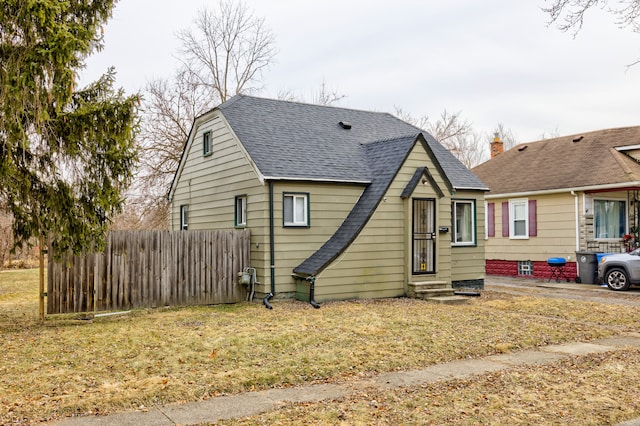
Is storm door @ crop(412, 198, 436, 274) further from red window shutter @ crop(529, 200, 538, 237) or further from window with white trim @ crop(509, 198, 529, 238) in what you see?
window with white trim @ crop(509, 198, 529, 238)

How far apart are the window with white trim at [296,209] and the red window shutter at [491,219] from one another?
12037mm

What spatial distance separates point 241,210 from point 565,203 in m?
12.7

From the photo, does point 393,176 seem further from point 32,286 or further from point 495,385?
point 32,286

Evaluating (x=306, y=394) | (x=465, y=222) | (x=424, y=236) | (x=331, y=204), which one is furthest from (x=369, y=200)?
(x=306, y=394)

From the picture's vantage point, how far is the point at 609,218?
21.2m

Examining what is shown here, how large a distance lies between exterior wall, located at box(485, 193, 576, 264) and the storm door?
25.7 feet

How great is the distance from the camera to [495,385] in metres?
6.93

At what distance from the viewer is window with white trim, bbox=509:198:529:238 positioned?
74.3 feet

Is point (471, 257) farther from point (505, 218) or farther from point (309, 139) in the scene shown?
point (309, 139)

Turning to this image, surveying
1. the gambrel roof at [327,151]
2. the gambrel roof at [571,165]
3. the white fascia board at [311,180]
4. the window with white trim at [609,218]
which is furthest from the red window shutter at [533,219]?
the white fascia board at [311,180]

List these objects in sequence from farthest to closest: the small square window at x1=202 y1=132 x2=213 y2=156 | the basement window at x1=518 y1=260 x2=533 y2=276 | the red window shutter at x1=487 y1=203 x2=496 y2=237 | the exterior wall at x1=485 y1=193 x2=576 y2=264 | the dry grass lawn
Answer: the red window shutter at x1=487 y1=203 x2=496 y2=237, the basement window at x1=518 y1=260 x2=533 y2=276, the exterior wall at x1=485 y1=193 x2=576 y2=264, the small square window at x1=202 y1=132 x2=213 y2=156, the dry grass lawn

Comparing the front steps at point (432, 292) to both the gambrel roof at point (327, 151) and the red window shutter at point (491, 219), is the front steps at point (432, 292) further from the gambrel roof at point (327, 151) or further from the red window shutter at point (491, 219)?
the red window shutter at point (491, 219)

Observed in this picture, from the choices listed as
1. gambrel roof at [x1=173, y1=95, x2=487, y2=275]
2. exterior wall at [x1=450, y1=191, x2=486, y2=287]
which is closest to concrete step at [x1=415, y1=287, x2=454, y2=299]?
gambrel roof at [x1=173, y1=95, x2=487, y2=275]

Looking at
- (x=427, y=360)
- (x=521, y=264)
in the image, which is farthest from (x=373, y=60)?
(x=427, y=360)
